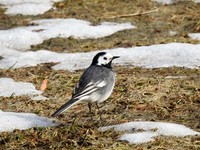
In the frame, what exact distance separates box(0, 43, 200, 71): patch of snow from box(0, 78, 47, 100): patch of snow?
96 centimetres

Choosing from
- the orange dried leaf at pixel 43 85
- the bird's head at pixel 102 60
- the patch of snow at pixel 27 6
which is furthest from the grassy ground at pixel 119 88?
the bird's head at pixel 102 60

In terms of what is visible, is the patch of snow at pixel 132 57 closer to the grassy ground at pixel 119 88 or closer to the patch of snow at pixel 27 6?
the grassy ground at pixel 119 88

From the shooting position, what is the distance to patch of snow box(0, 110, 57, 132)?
7.48m

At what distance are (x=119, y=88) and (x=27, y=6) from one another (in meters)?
5.47

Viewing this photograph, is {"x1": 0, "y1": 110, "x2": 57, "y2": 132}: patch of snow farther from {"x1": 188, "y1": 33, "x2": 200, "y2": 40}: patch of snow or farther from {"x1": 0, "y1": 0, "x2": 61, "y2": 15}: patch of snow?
{"x1": 0, "y1": 0, "x2": 61, "y2": 15}: patch of snow

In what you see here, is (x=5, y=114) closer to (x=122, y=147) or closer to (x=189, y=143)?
(x=122, y=147)

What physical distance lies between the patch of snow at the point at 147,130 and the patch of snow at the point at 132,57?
8.98 feet

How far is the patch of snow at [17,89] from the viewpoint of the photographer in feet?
29.5

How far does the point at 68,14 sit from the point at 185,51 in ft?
12.2

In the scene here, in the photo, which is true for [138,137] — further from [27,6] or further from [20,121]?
[27,6]

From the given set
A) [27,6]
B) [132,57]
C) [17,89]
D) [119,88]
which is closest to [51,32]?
[27,6]

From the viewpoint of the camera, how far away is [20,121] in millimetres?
7609

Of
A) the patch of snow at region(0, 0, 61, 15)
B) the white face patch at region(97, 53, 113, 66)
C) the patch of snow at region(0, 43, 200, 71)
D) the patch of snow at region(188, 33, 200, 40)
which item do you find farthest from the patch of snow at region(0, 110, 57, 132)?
the patch of snow at region(0, 0, 61, 15)

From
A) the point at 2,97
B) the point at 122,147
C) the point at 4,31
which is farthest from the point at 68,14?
the point at 122,147
